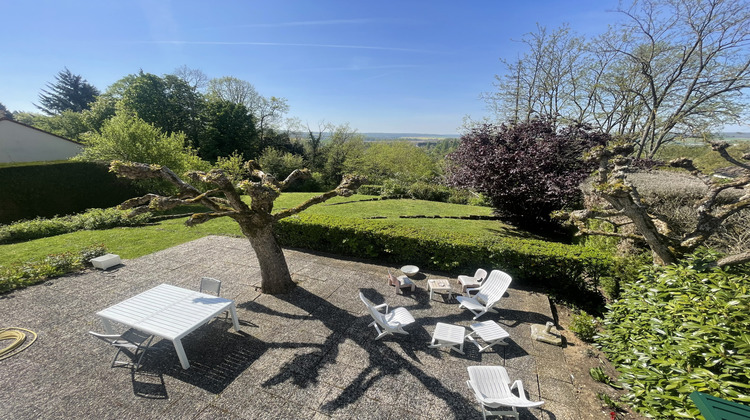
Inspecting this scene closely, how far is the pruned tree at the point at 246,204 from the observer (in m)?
5.31

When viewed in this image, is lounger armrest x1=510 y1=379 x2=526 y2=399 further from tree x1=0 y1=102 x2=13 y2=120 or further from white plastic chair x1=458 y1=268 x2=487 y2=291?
tree x1=0 y1=102 x2=13 y2=120

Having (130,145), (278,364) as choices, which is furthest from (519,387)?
(130,145)

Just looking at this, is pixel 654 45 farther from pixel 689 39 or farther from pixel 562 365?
pixel 562 365

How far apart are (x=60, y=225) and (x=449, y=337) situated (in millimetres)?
18545

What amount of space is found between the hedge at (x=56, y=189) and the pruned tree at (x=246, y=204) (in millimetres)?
16271

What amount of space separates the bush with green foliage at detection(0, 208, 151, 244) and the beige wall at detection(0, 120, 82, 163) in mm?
10524

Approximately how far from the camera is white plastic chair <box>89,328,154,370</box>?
4.48m

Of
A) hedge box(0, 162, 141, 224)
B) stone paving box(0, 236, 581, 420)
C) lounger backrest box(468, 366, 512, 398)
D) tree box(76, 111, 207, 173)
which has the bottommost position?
stone paving box(0, 236, 581, 420)

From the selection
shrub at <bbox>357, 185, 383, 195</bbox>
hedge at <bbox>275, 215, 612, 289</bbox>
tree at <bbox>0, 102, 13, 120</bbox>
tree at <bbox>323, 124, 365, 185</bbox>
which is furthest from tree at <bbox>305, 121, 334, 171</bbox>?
tree at <bbox>0, 102, 13, 120</bbox>

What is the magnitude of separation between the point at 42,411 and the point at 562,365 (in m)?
8.20

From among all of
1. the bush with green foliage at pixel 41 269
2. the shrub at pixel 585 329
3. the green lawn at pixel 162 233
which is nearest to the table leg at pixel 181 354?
the bush with green foliage at pixel 41 269

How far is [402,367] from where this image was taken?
183 inches

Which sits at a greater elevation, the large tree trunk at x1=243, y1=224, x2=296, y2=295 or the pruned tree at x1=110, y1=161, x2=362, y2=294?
the pruned tree at x1=110, y1=161, x2=362, y2=294

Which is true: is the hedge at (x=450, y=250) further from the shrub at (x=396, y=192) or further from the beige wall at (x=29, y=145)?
the beige wall at (x=29, y=145)
